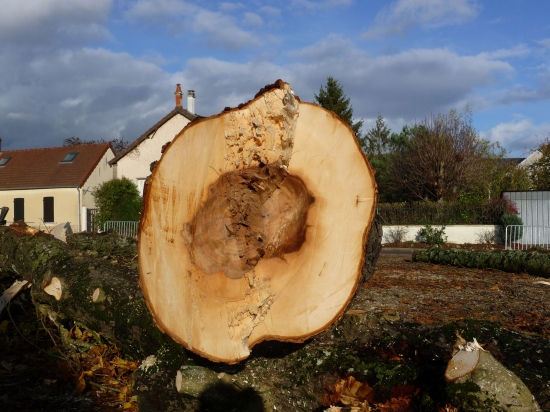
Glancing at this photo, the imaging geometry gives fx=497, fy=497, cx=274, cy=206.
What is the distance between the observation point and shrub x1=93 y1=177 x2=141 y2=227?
2367cm

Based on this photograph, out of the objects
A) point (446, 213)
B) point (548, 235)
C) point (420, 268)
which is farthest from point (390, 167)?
point (420, 268)

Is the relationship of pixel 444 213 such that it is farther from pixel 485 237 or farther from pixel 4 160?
pixel 4 160

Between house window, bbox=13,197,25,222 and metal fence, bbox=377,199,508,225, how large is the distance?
18.8 m

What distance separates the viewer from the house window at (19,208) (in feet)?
87.4

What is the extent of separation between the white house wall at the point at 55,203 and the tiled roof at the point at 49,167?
1.12 ft

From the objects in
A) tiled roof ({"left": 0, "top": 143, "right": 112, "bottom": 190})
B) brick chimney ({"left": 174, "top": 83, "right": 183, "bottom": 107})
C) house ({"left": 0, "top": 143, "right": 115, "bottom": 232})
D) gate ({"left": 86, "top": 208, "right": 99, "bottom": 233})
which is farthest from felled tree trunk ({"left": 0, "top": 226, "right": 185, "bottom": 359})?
brick chimney ({"left": 174, "top": 83, "right": 183, "bottom": 107})

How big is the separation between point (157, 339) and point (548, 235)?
16760 millimetres

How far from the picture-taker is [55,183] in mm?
25562

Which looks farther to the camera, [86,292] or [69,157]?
[69,157]

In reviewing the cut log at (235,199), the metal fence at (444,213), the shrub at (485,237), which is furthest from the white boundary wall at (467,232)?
the cut log at (235,199)

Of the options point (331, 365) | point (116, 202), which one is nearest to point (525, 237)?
point (331, 365)

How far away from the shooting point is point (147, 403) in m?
3.15

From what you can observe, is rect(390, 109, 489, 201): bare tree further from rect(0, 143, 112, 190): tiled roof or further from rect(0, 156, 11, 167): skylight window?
rect(0, 156, 11, 167): skylight window

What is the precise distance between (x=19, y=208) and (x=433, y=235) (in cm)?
2125
